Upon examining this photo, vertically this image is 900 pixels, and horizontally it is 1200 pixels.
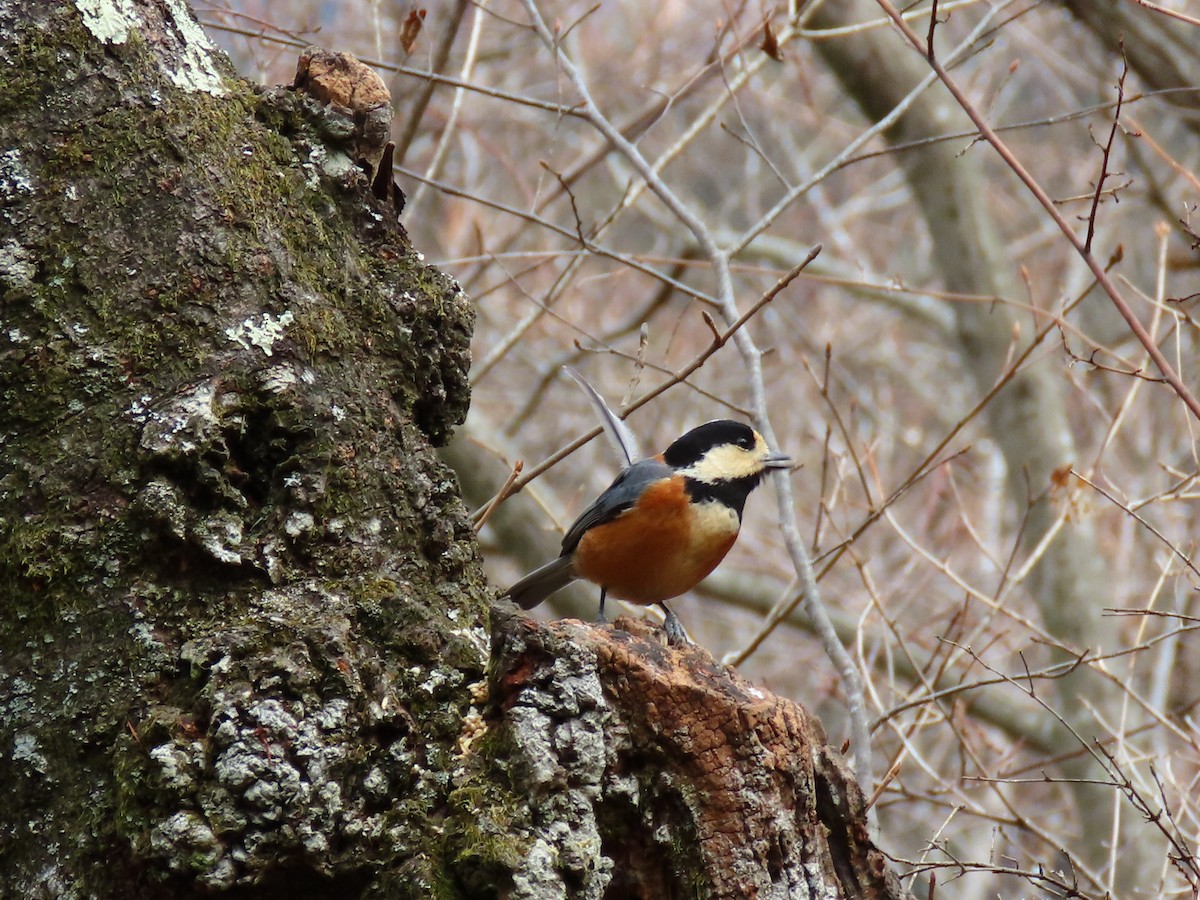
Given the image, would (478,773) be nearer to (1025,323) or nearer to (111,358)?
(111,358)

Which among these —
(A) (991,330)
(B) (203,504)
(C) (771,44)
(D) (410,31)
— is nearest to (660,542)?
(C) (771,44)

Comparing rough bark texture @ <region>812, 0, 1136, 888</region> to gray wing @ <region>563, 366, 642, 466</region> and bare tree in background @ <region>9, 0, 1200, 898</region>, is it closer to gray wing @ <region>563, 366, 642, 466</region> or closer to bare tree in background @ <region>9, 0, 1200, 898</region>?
bare tree in background @ <region>9, 0, 1200, 898</region>

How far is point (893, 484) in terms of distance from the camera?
10406mm

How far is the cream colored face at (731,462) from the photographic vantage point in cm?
450

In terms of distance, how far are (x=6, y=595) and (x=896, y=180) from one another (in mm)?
11605

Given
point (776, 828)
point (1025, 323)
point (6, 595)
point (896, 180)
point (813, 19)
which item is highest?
point (896, 180)

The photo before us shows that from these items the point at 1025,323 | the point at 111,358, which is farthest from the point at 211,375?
the point at 1025,323

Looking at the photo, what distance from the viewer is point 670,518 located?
14.0 ft

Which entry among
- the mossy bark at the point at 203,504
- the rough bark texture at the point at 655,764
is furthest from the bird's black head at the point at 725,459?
the rough bark texture at the point at 655,764

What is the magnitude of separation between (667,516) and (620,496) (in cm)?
20

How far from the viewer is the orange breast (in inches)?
168

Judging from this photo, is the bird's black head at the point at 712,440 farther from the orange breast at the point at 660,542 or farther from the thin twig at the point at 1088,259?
the thin twig at the point at 1088,259

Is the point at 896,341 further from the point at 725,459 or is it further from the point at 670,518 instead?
the point at 670,518

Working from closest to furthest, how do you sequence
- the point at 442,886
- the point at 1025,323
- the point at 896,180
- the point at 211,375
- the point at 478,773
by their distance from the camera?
the point at 442,886 → the point at 478,773 → the point at 211,375 → the point at 1025,323 → the point at 896,180
